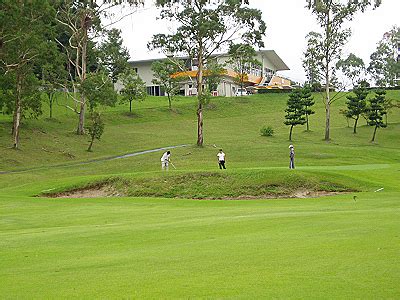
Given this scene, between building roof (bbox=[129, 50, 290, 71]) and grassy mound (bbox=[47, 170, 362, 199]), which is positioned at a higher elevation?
building roof (bbox=[129, 50, 290, 71])

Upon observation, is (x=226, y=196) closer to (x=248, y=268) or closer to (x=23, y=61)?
(x=248, y=268)

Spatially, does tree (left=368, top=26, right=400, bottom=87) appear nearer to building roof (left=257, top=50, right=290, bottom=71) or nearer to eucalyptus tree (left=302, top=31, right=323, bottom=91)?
building roof (left=257, top=50, right=290, bottom=71)

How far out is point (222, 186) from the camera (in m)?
34.0

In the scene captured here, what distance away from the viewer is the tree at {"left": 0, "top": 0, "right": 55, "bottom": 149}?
159 ft

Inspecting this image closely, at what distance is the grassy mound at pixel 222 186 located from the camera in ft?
106

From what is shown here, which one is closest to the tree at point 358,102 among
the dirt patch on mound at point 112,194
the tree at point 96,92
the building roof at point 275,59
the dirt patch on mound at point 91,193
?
Answer: the tree at point 96,92

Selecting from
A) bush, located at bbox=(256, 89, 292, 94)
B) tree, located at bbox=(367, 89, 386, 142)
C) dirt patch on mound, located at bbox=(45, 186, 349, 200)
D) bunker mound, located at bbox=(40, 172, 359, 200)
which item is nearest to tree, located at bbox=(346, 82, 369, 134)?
tree, located at bbox=(367, 89, 386, 142)

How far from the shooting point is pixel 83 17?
226ft

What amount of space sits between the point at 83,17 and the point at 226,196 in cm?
4410

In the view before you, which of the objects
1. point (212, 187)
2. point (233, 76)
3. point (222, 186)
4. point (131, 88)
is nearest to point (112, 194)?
point (212, 187)

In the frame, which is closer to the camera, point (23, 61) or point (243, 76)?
point (23, 61)

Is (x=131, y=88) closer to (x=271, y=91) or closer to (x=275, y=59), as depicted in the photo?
(x=271, y=91)

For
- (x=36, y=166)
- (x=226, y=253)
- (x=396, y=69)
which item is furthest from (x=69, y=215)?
(x=396, y=69)

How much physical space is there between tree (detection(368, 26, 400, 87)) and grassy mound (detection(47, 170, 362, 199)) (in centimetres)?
11737
